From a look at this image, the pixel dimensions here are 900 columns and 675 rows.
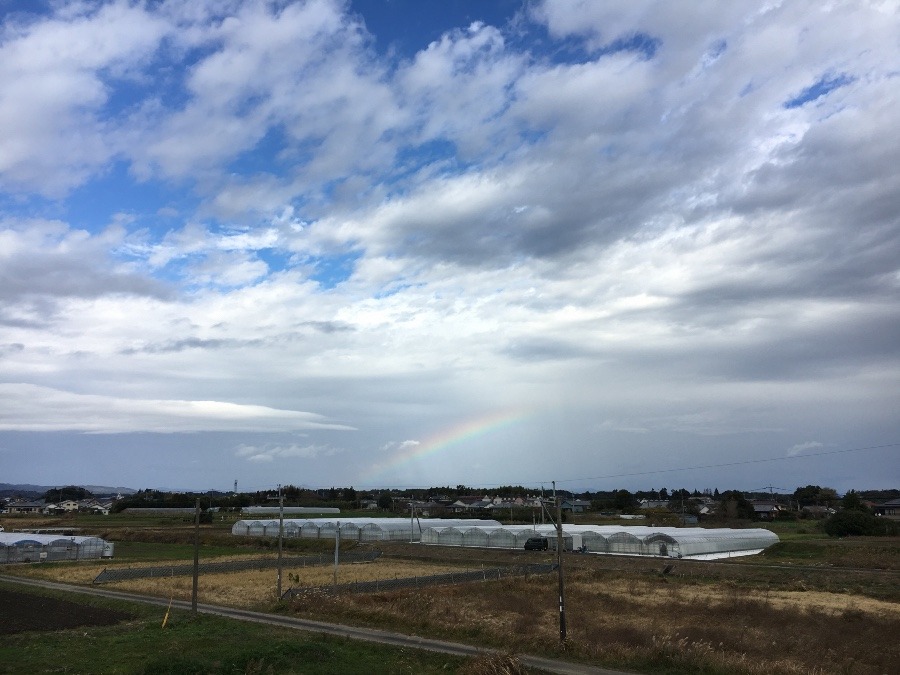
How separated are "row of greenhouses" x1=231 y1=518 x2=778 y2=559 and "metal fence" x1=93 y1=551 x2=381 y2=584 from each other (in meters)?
3.93

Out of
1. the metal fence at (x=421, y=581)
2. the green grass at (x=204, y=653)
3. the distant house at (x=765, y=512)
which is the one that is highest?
the green grass at (x=204, y=653)

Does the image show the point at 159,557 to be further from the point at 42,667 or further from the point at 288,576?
the point at 42,667

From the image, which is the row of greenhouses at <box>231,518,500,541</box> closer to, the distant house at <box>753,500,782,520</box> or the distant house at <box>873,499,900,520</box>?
the distant house at <box>753,500,782,520</box>

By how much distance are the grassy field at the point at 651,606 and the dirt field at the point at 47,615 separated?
3767 mm

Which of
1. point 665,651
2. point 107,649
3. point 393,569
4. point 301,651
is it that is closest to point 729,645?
point 665,651

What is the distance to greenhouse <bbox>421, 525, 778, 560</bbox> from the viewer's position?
222 ft

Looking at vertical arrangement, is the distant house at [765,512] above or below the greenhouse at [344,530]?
below

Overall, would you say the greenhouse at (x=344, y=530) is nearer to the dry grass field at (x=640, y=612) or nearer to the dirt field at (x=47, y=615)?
the dry grass field at (x=640, y=612)

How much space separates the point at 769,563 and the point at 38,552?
7021 cm

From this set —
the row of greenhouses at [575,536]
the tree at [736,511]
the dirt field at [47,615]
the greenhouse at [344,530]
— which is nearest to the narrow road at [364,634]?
the dirt field at [47,615]

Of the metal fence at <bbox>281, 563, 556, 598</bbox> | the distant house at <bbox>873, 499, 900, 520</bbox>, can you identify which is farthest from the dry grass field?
the distant house at <bbox>873, 499, 900, 520</bbox>

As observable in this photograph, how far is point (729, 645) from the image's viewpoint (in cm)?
2662

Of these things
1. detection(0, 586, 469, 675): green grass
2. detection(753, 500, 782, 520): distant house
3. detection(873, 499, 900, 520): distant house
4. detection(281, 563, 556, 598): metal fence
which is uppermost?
detection(0, 586, 469, 675): green grass

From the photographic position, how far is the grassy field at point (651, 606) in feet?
81.7
